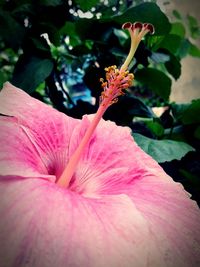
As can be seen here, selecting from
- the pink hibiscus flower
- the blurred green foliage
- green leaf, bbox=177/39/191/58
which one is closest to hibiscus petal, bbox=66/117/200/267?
the pink hibiscus flower

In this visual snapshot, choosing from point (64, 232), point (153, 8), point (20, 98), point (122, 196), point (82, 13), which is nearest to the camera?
point (64, 232)

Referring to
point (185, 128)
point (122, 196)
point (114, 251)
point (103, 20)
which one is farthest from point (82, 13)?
point (114, 251)

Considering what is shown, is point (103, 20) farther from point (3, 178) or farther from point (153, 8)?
point (3, 178)

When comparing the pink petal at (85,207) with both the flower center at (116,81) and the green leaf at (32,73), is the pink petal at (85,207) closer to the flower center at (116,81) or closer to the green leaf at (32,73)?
the flower center at (116,81)

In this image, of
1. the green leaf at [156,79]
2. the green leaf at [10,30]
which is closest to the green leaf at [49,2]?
the green leaf at [10,30]

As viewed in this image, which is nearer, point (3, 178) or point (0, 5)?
point (3, 178)

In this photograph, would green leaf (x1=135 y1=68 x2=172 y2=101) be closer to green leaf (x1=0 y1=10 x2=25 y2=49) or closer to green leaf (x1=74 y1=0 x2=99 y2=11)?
green leaf (x1=74 y1=0 x2=99 y2=11)

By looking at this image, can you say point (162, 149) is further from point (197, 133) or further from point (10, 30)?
point (10, 30)
